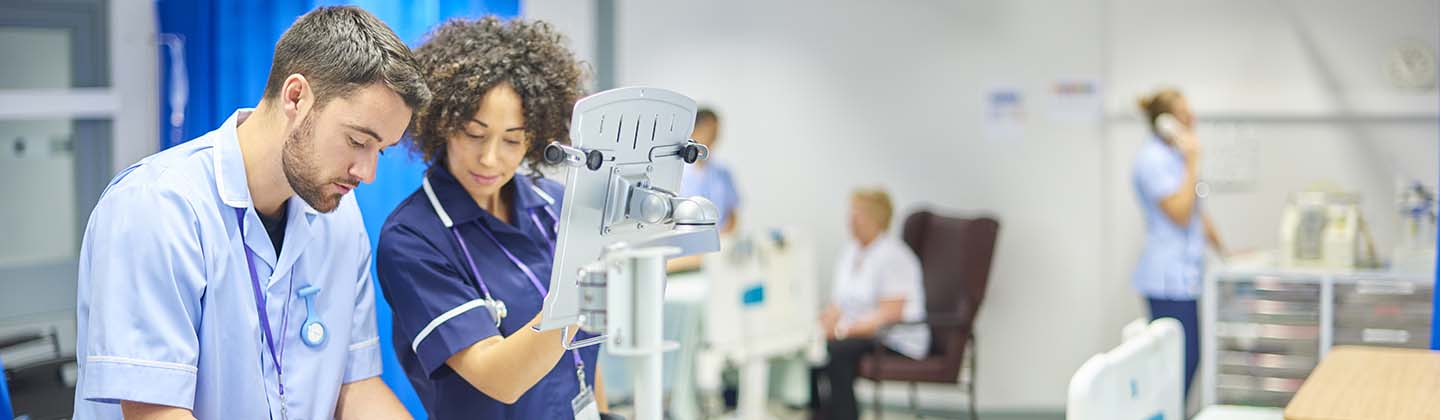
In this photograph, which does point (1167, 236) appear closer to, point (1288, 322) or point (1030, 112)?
point (1288, 322)

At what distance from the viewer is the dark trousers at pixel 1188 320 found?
17.3 feet

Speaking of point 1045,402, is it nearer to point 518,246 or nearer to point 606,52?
point 606,52

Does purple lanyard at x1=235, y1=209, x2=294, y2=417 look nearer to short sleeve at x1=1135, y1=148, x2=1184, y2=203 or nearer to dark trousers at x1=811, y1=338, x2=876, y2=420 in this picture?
dark trousers at x1=811, y1=338, x2=876, y2=420

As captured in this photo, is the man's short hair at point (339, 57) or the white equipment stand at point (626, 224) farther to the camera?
the man's short hair at point (339, 57)

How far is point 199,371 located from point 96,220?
0.23 metres

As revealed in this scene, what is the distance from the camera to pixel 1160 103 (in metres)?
5.32

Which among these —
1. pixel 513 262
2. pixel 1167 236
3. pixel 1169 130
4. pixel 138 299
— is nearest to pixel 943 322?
pixel 1167 236

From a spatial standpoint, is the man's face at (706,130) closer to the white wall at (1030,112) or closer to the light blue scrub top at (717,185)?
the light blue scrub top at (717,185)

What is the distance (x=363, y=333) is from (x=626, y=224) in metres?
0.57

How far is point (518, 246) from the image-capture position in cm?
215

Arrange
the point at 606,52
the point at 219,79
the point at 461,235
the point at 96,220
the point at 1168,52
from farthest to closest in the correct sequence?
the point at 606,52, the point at 1168,52, the point at 219,79, the point at 461,235, the point at 96,220

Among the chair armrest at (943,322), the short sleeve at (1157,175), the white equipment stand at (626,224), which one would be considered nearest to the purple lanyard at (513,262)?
the white equipment stand at (626,224)

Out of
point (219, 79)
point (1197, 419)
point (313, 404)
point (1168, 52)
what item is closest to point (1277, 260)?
point (1168, 52)

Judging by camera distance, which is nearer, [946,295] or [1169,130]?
[1169,130]
